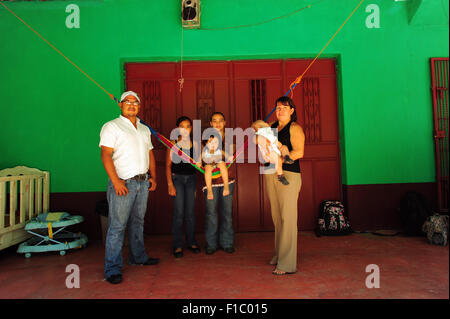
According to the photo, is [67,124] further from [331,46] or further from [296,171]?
[331,46]

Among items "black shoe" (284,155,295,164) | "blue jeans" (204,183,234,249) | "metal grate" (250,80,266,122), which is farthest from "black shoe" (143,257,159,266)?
"metal grate" (250,80,266,122)

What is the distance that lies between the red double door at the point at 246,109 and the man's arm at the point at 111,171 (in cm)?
119

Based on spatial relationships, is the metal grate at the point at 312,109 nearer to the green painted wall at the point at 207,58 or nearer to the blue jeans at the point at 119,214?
the green painted wall at the point at 207,58

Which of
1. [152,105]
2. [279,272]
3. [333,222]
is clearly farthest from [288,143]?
[152,105]

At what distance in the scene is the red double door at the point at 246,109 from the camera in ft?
10.4

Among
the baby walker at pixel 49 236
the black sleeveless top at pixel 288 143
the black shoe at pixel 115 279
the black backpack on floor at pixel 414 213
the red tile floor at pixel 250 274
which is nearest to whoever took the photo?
the red tile floor at pixel 250 274

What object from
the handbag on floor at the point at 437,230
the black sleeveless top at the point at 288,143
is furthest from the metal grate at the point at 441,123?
the black sleeveless top at the point at 288,143

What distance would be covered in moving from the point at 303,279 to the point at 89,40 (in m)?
3.18

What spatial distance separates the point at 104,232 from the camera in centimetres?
290

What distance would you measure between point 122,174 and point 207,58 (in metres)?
1.78
